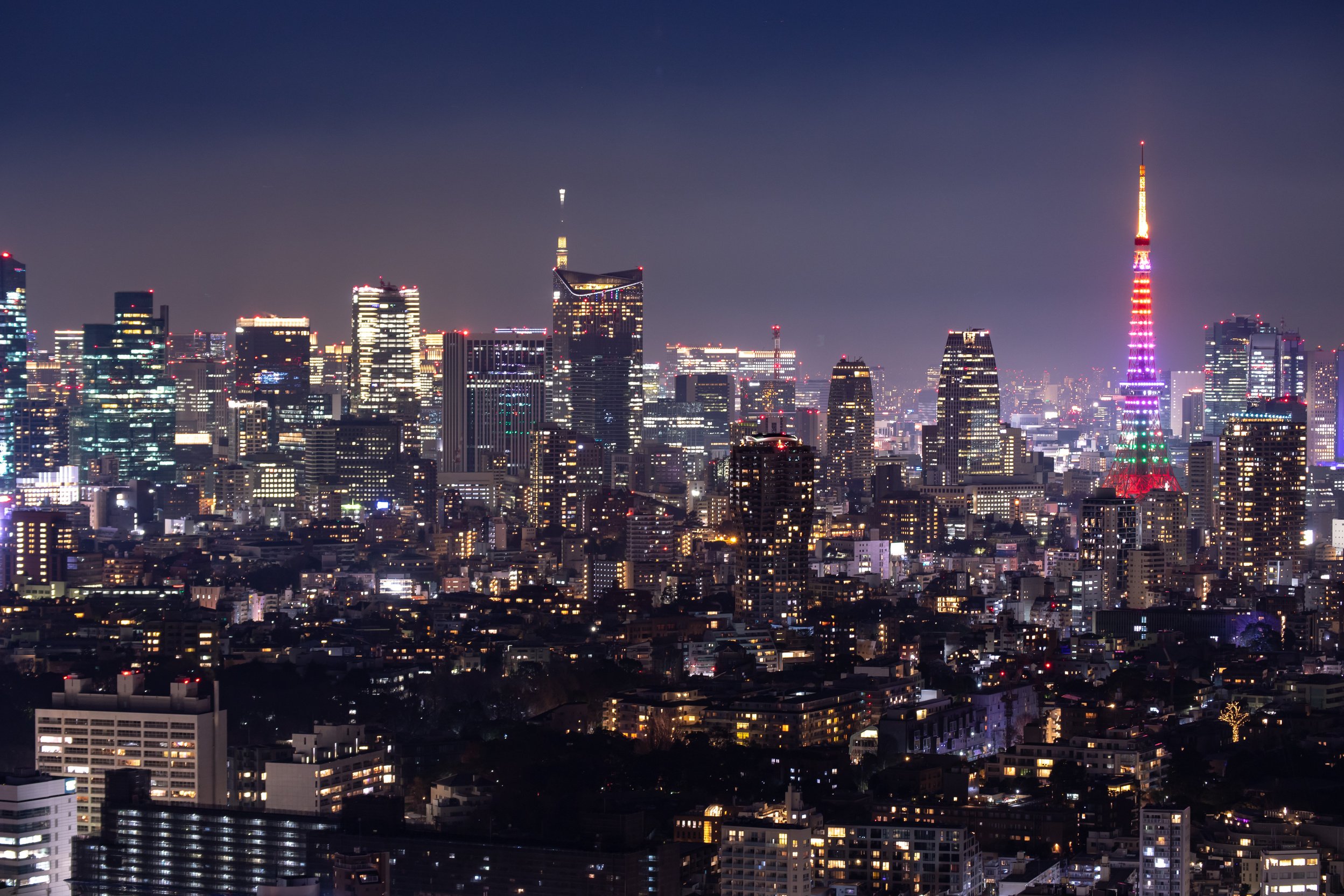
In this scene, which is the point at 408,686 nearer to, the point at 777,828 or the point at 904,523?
the point at 777,828

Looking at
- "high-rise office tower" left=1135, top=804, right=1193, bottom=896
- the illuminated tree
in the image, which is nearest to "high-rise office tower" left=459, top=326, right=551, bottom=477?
the illuminated tree

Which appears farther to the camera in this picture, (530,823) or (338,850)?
(530,823)

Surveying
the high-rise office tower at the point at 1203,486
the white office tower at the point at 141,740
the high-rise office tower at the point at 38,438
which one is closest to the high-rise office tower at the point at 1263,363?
the high-rise office tower at the point at 1203,486

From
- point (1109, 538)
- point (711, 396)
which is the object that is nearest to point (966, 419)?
point (711, 396)

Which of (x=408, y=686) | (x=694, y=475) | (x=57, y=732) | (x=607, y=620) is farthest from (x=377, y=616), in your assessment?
(x=694, y=475)

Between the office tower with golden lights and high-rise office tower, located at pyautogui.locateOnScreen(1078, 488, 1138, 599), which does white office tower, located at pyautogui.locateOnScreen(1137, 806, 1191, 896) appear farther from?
the office tower with golden lights

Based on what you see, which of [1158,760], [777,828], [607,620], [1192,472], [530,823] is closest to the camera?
[777,828]

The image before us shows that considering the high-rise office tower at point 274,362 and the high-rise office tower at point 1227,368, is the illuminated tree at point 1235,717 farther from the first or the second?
the high-rise office tower at point 274,362
